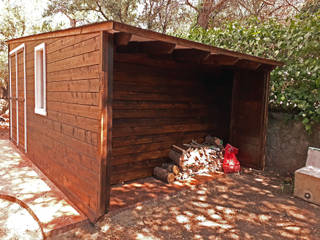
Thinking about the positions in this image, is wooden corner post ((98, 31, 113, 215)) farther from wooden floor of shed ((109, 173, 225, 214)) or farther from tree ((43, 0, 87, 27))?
tree ((43, 0, 87, 27))

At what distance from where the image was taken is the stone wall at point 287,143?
4.68 meters

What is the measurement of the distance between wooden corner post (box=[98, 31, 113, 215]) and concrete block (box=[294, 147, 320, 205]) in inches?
114

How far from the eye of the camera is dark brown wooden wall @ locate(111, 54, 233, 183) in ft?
13.5

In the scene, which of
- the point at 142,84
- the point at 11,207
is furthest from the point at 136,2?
the point at 11,207

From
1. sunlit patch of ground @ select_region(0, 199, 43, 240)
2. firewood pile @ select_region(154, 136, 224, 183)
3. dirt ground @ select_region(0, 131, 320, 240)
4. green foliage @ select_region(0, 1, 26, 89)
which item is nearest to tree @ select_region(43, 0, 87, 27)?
green foliage @ select_region(0, 1, 26, 89)

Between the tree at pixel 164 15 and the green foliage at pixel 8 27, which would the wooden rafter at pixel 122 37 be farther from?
the green foliage at pixel 8 27

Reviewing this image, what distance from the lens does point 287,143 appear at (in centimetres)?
496

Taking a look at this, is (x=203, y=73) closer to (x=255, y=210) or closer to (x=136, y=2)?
(x=255, y=210)

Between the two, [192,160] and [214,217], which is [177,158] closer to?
[192,160]

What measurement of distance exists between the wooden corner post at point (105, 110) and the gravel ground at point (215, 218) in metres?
0.35

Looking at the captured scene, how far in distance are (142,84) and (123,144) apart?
3.48 ft

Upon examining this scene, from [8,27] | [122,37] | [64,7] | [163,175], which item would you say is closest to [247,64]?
[163,175]

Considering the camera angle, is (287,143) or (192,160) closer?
(192,160)

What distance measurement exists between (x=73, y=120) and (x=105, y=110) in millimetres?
811
